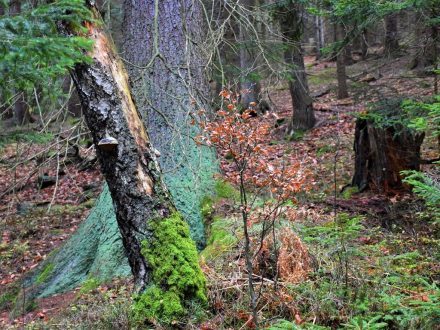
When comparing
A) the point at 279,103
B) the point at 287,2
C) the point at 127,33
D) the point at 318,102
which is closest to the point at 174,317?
the point at 127,33

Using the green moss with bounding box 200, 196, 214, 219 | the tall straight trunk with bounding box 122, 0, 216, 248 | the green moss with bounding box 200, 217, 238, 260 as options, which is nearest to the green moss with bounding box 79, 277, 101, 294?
the green moss with bounding box 200, 217, 238, 260

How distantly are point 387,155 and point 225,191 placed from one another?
3.15 metres

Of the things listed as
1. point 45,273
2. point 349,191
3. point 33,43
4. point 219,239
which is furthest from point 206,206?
point 33,43

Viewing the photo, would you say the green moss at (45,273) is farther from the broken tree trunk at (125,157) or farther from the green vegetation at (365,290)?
the green vegetation at (365,290)

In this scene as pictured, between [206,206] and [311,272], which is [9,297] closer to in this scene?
[206,206]

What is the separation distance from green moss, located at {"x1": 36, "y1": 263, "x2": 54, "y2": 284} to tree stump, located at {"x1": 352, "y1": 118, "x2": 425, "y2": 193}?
5.19 m

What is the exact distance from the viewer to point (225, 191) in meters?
6.78

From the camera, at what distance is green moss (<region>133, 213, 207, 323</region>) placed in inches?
152

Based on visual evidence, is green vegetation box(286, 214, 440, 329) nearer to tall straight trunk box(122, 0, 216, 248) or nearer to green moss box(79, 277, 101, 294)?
tall straight trunk box(122, 0, 216, 248)

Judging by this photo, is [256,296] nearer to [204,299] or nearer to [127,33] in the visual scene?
[204,299]

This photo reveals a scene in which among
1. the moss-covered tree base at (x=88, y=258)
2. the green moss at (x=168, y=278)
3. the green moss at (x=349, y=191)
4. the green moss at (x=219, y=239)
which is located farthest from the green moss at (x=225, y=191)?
the green moss at (x=168, y=278)

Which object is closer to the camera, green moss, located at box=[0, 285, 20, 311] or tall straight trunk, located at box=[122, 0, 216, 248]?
tall straight trunk, located at box=[122, 0, 216, 248]

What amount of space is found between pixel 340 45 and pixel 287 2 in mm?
3105

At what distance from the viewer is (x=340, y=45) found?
8.50 meters
